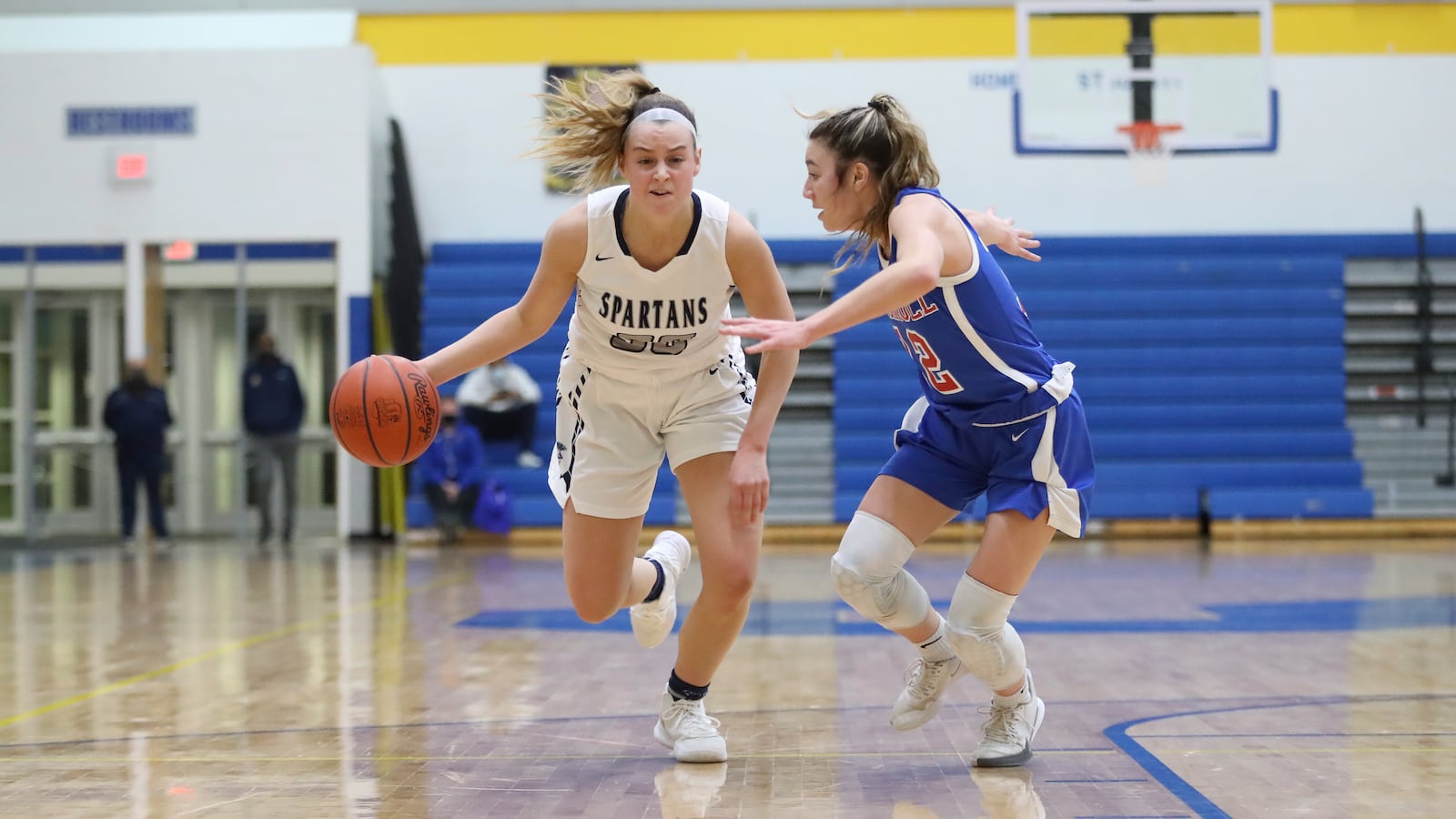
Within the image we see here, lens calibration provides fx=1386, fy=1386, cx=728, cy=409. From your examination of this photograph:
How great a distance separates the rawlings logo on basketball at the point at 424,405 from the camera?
3.49 metres

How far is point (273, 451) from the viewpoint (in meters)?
12.1

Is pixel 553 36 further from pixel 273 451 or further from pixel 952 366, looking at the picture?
pixel 952 366

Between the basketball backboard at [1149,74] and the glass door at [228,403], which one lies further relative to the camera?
the glass door at [228,403]

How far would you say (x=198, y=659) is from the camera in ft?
18.4

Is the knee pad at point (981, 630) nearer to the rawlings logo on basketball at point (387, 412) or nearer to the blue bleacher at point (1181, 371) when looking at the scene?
the rawlings logo on basketball at point (387, 412)

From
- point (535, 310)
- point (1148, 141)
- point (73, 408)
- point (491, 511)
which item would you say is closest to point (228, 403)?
point (73, 408)

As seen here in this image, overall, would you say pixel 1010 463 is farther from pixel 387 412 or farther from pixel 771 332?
pixel 387 412

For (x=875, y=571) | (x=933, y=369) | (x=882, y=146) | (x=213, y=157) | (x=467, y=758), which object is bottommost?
(x=467, y=758)

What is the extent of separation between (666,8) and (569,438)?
35.6 ft

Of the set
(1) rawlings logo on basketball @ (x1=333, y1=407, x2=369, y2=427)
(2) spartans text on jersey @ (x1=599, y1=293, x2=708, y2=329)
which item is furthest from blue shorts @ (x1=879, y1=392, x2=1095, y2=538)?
(1) rawlings logo on basketball @ (x1=333, y1=407, x2=369, y2=427)

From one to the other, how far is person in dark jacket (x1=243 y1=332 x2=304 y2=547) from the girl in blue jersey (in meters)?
9.30

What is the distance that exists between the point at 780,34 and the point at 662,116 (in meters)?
11.0

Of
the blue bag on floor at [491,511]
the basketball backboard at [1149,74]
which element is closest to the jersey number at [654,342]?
the basketball backboard at [1149,74]

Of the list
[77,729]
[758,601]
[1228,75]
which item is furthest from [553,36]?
[77,729]
